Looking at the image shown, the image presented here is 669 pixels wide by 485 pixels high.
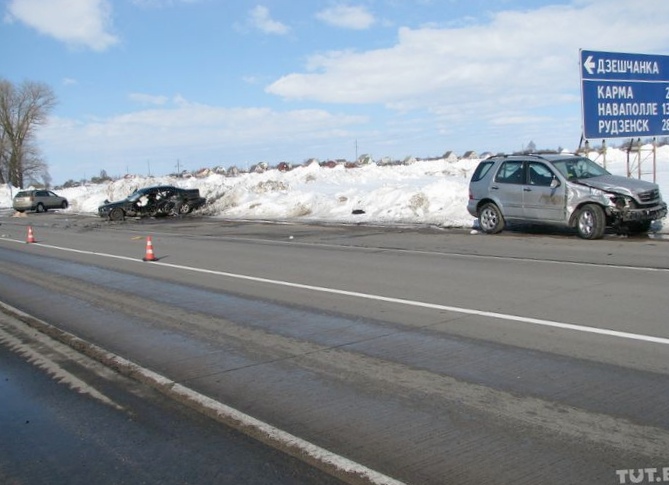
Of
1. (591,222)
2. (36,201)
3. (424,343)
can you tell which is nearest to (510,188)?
(591,222)

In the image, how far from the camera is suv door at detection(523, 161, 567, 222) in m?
14.4

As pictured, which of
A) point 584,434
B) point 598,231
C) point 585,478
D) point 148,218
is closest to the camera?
point 585,478

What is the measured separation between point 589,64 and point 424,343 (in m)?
15.3

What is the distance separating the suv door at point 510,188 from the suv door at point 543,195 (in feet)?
0.60

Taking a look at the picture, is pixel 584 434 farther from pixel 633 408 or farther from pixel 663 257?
pixel 663 257

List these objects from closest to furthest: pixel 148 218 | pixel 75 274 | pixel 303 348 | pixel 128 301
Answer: pixel 303 348 → pixel 128 301 → pixel 75 274 → pixel 148 218

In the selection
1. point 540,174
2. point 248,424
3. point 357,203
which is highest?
point 540,174

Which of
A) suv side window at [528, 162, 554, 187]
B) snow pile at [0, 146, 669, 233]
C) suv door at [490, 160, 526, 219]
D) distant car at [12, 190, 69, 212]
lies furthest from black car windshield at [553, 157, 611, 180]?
distant car at [12, 190, 69, 212]

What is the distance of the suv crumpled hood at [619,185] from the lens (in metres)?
13.5

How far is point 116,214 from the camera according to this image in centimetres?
3222

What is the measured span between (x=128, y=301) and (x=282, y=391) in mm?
5142

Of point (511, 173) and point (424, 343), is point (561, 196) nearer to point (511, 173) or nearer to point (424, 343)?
point (511, 173)

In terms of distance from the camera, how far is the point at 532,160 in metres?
15.2

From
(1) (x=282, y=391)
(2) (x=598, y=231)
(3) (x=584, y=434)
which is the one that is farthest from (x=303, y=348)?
(2) (x=598, y=231)
